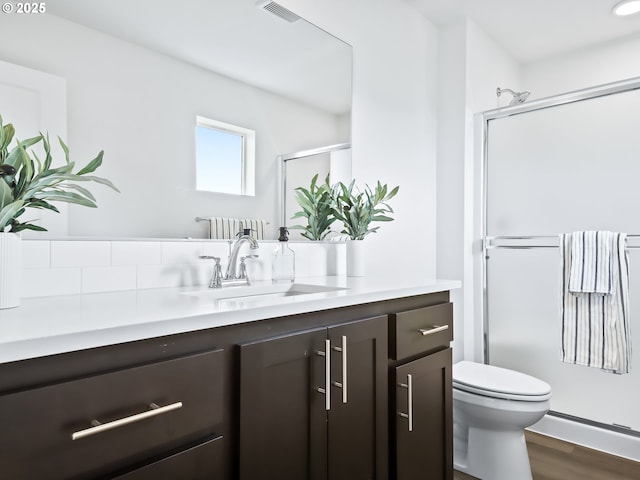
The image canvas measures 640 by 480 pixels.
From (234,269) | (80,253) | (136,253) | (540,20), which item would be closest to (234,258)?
(234,269)

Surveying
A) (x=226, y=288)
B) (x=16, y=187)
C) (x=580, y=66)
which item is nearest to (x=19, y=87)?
(x=16, y=187)

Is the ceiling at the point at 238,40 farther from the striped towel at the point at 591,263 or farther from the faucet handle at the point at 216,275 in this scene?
the striped towel at the point at 591,263

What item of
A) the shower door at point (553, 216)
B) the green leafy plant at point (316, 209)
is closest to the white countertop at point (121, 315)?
the green leafy plant at point (316, 209)

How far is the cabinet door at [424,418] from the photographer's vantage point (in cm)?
135

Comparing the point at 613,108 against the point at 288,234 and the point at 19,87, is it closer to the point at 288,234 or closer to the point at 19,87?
the point at 288,234

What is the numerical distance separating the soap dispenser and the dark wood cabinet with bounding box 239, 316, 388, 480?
479 millimetres

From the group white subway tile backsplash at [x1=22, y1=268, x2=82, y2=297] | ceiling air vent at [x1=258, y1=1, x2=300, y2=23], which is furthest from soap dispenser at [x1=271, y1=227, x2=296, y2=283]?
ceiling air vent at [x1=258, y1=1, x2=300, y2=23]

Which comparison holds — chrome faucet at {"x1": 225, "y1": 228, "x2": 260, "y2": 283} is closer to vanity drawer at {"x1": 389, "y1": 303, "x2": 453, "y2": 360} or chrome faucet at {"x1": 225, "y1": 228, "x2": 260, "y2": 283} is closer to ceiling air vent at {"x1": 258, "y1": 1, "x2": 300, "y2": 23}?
vanity drawer at {"x1": 389, "y1": 303, "x2": 453, "y2": 360}

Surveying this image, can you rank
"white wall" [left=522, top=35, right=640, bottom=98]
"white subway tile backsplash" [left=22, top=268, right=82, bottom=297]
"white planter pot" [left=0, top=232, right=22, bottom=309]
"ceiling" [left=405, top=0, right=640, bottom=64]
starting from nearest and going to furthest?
"white planter pot" [left=0, top=232, right=22, bottom=309], "white subway tile backsplash" [left=22, top=268, right=82, bottom=297], "ceiling" [left=405, top=0, right=640, bottom=64], "white wall" [left=522, top=35, right=640, bottom=98]

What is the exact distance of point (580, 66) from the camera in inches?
116

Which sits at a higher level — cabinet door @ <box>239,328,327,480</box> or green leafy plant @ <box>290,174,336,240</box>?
green leafy plant @ <box>290,174,336,240</box>

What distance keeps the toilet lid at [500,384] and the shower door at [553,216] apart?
0.45 m

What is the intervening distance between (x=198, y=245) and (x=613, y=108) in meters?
2.29

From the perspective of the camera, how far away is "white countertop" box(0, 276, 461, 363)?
64cm
